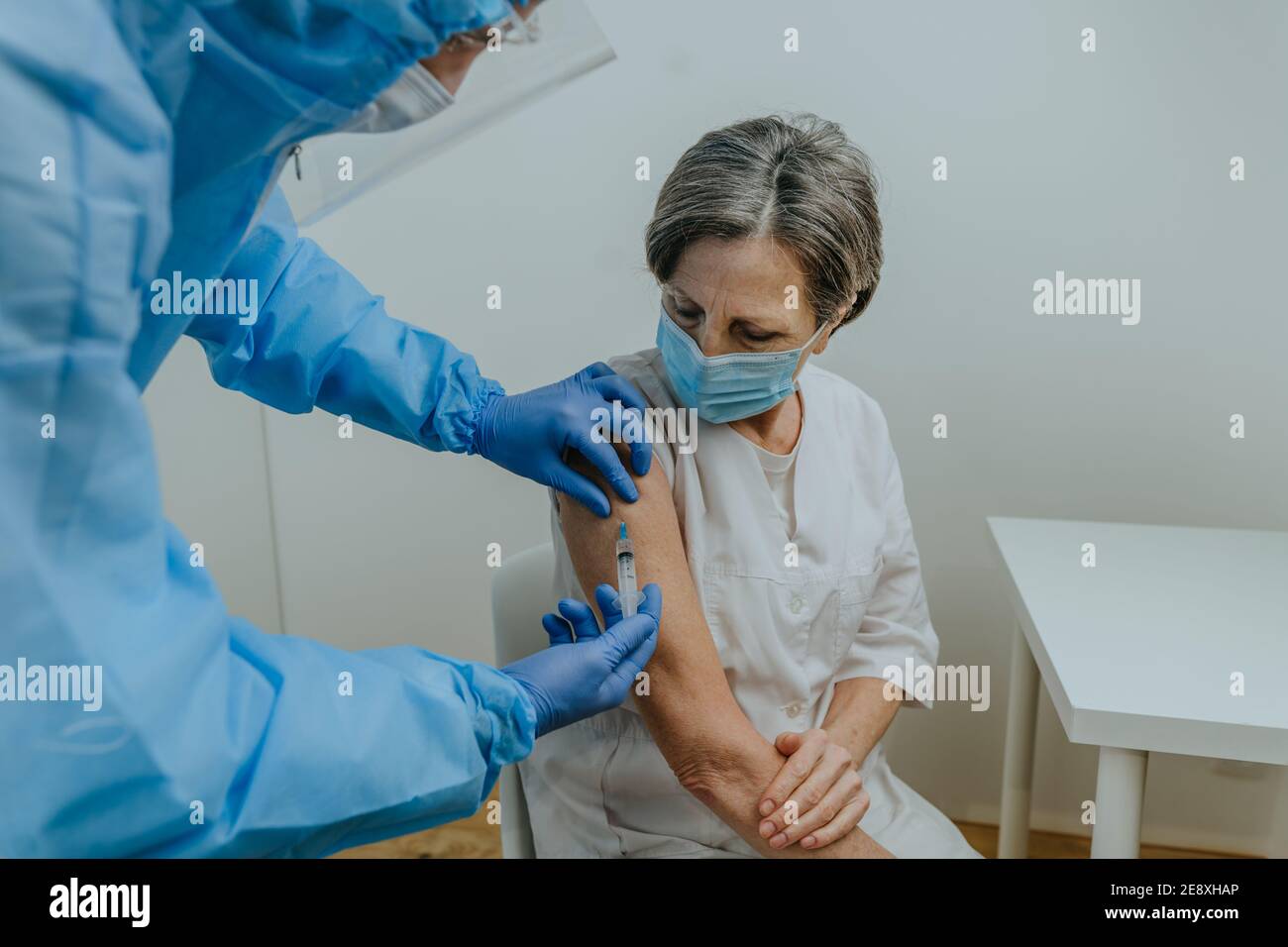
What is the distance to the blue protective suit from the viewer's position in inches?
25.6

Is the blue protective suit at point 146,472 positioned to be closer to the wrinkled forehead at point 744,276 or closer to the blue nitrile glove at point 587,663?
the blue nitrile glove at point 587,663

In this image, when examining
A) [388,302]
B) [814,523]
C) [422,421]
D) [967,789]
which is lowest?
[967,789]

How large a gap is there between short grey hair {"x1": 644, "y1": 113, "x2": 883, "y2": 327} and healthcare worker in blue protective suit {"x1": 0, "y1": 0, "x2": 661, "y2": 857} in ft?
1.41

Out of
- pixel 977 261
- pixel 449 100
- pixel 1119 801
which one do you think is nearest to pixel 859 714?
pixel 1119 801

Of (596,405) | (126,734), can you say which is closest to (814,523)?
(596,405)

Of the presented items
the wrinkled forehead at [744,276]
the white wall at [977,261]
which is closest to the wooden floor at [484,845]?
the white wall at [977,261]

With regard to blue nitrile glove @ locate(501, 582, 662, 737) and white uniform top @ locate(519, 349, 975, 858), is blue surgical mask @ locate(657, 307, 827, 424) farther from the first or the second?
blue nitrile glove @ locate(501, 582, 662, 737)

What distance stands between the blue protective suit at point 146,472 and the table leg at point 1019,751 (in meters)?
0.98

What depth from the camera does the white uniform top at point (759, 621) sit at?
4.09 ft

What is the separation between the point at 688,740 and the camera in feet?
3.79

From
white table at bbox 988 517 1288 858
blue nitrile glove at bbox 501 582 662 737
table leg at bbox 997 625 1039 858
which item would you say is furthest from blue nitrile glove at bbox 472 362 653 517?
table leg at bbox 997 625 1039 858

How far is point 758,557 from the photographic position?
1.25 metres

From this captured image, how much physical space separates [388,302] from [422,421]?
0.54 m
